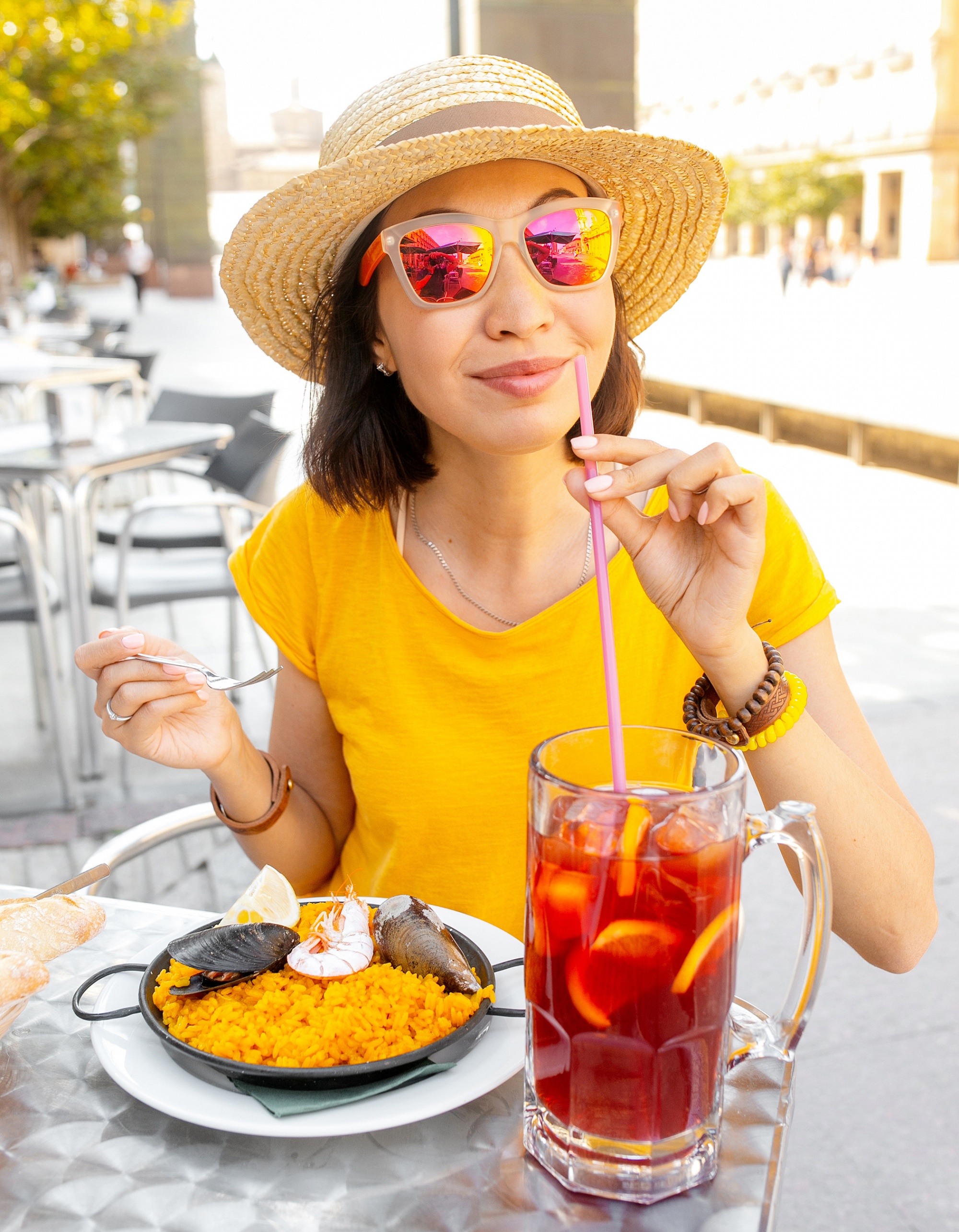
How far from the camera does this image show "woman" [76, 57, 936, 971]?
50.3 inches

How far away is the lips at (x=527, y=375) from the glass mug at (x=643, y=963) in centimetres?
64

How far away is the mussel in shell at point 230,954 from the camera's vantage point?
1.04 meters

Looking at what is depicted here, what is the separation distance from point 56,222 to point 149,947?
44.3 meters

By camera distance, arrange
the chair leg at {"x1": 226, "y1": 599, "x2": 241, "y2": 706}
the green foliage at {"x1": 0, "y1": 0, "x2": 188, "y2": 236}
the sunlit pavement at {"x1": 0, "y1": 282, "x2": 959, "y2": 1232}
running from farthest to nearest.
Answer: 1. the green foliage at {"x1": 0, "y1": 0, "x2": 188, "y2": 236}
2. the chair leg at {"x1": 226, "y1": 599, "x2": 241, "y2": 706}
3. the sunlit pavement at {"x1": 0, "y1": 282, "x2": 959, "y2": 1232}

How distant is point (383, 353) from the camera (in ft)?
5.96

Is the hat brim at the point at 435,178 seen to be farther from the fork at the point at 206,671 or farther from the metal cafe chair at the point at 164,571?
the metal cafe chair at the point at 164,571

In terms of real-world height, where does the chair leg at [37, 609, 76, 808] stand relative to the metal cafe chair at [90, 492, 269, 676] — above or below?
below

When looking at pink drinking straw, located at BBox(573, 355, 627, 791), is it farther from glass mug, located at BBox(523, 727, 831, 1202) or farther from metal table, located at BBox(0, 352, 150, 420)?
metal table, located at BBox(0, 352, 150, 420)

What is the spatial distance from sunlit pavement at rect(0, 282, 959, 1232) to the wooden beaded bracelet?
3.97 ft

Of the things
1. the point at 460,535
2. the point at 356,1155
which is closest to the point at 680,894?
the point at 356,1155

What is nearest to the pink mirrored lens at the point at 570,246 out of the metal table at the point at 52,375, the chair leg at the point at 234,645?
the chair leg at the point at 234,645

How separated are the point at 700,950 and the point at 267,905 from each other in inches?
18.3

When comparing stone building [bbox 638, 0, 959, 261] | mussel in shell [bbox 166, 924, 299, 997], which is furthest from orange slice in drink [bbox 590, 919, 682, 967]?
stone building [bbox 638, 0, 959, 261]

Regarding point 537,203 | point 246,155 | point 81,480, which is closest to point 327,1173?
point 537,203
